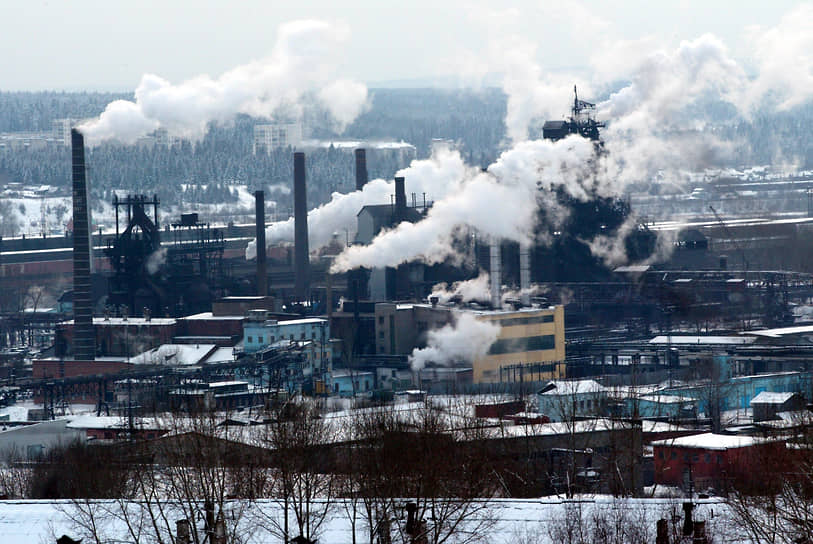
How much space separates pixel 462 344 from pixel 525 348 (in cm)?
215

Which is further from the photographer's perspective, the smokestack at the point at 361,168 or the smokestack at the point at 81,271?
the smokestack at the point at 361,168

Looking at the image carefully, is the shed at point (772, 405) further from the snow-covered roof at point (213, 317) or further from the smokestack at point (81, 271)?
the smokestack at point (81, 271)

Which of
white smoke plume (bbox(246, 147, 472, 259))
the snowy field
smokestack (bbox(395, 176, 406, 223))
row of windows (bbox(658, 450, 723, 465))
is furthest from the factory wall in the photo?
the snowy field

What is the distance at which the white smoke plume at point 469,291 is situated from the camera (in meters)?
50.7

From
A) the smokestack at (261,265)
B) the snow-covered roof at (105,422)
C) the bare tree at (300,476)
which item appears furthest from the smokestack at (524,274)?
the bare tree at (300,476)

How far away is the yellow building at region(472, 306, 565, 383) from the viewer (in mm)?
46625

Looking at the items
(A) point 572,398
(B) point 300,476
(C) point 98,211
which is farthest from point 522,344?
(C) point 98,211

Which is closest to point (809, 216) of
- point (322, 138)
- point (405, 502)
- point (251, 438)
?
point (322, 138)

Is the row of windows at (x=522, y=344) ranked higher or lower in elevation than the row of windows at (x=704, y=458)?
higher

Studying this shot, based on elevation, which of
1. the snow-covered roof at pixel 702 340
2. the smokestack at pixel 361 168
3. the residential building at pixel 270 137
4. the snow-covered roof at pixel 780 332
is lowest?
the snow-covered roof at pixel 702 340

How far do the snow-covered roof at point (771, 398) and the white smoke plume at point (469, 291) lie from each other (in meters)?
14.5

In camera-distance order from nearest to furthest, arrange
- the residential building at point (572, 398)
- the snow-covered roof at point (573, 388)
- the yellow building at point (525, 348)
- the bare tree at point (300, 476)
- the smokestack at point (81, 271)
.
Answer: the bare tree at point (300, 476), the residential building at point (572, 398), the snow-covered roof at point (573, 388), the yellow building at point (525, 348), the smokestack at point (81, 271)

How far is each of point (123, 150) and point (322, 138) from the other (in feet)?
127

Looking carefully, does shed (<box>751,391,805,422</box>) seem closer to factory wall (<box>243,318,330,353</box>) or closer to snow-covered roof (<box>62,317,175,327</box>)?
factory wall (<box>243,318,330,353</box>)
